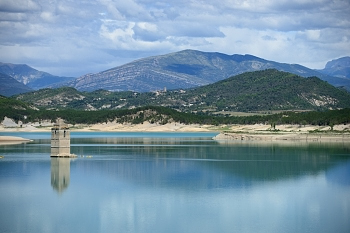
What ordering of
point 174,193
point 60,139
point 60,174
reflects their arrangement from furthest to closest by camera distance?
point 60,139 → point 60,174 → point 174,193

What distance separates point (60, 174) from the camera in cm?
5309

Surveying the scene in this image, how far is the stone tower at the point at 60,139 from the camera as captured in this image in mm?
63750

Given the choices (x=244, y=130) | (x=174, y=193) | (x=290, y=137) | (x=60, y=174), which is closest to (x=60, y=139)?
(x=60, y=174)

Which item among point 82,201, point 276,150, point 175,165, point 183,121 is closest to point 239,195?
point 82,201

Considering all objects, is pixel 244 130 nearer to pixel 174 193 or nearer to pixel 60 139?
pixel 60 139

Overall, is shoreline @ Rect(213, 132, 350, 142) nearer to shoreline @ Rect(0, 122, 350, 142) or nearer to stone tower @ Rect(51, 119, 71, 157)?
shoreline @ Rect(0, 122, 350, 142)

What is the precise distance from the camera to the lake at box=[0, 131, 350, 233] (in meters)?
33.0

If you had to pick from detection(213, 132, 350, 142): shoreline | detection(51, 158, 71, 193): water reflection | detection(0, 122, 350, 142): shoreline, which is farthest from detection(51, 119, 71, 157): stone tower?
detection(0, 122, 350, 142): shoreline

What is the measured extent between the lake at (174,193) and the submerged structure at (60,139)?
1.91 meters

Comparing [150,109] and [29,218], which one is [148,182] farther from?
[150,109]

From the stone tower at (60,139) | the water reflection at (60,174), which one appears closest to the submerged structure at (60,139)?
the stone tower at (60,139)

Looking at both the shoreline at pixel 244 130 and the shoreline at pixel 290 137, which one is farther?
the shoreline at pixel 244 130

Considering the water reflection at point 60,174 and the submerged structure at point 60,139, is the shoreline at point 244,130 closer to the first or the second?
the submerged structure at point 60,139

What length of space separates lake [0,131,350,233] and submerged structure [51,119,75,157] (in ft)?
6.26
